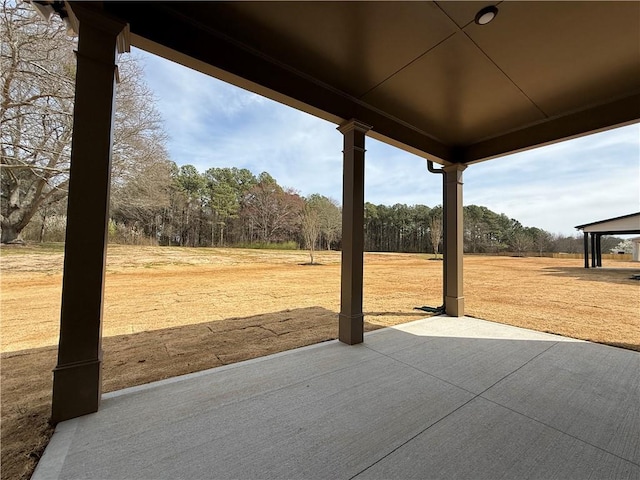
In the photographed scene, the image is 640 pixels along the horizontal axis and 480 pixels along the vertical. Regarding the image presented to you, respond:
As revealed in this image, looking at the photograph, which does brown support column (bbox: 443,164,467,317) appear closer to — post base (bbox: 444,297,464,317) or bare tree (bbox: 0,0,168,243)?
post base (bbox: 444,297,464,317)

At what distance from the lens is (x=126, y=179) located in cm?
973

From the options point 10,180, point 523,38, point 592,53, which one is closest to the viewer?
point 523,38

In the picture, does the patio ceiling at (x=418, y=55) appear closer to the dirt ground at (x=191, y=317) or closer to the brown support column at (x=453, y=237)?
the brown support column at (x=453, y=237)

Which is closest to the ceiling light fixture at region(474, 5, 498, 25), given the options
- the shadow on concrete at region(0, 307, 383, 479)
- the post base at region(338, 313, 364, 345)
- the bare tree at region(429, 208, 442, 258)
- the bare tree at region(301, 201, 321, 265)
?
the post base at region(338, 313, 364, 345)

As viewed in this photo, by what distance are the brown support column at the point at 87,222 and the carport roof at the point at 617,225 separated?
17800 millimetres

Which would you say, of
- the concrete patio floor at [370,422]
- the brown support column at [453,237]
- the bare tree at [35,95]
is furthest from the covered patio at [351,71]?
the bare tree at [35,95]

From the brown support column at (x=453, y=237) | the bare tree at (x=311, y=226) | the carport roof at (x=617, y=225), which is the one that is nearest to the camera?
the brown support column at (x=453, y=237)

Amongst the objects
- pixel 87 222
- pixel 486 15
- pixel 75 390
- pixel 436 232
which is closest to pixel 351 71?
pixel 486 15

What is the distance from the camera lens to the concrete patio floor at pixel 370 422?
1.25m

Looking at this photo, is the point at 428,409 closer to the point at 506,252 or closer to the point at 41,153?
the point at 41,153

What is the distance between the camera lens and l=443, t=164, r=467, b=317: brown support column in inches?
159

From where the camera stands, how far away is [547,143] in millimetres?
3096

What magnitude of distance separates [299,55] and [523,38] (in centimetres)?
173

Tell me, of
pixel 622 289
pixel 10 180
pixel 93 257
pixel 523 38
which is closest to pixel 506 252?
pixel 622 289
